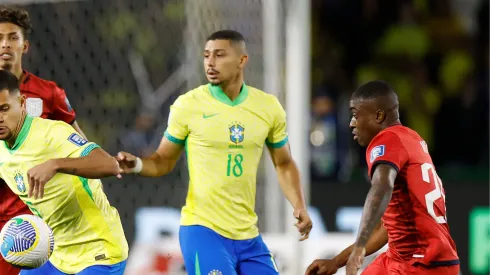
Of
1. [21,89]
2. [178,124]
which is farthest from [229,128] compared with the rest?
[21,89]

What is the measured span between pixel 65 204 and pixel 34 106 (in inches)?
44.7

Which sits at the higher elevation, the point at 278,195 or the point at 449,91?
the point at 449,91

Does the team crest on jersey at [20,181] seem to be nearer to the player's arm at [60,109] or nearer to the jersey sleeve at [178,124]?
the player's arm at [60,109]

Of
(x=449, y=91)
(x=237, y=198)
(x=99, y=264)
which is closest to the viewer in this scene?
(x=99, y=264)

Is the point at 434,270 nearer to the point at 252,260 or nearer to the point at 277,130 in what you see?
the point at 252,260

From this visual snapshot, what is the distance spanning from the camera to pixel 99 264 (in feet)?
18.7

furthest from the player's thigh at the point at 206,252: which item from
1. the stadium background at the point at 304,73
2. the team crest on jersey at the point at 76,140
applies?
the stadium background at the point at 304,73

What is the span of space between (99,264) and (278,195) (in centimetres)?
438

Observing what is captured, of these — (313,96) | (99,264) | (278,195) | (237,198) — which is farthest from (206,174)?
(313,96)

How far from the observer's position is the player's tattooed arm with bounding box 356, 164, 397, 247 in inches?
201

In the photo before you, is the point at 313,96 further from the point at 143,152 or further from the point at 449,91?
the point at 143,152

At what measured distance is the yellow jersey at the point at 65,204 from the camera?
5.63m

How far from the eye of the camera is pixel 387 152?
5359mm

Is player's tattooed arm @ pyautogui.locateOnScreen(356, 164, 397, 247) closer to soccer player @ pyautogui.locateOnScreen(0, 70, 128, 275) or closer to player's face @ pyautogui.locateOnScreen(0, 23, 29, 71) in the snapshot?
soccer player @ pyautogui.locateOnScreen(0, 70, 128, 275)
